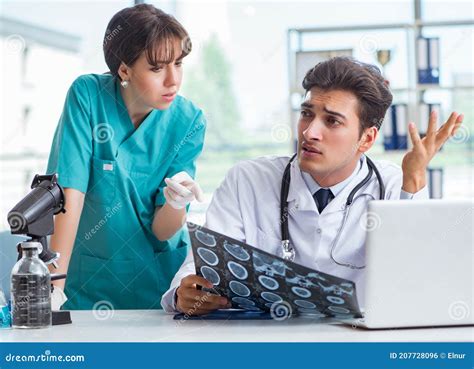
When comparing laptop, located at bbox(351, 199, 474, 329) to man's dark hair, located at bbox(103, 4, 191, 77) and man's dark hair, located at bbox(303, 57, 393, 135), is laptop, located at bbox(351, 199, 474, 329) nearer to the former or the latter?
man's dark hair, located at bbox(303, 57, 393, 135)

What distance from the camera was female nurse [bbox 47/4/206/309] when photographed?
7.43 ft

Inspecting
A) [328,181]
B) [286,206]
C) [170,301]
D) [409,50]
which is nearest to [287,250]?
[286,206]

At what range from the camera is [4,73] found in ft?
25.5

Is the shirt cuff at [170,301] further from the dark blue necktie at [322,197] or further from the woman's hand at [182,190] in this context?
the dark blue necktie at [322,197]

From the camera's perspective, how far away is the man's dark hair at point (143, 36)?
7.38ft

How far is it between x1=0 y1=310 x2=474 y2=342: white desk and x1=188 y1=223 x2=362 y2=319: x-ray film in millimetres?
43

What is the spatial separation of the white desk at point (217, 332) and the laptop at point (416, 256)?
6 cm

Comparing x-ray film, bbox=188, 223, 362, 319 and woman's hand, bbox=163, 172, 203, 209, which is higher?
woman's hand, bbox=163, 172, 203, 209

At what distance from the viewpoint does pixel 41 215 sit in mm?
1604

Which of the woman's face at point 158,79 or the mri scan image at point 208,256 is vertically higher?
the woman's face at point 158,79

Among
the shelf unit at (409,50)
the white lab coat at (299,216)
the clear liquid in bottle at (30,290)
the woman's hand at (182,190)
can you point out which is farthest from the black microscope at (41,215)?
the shelf unit at (409,50)

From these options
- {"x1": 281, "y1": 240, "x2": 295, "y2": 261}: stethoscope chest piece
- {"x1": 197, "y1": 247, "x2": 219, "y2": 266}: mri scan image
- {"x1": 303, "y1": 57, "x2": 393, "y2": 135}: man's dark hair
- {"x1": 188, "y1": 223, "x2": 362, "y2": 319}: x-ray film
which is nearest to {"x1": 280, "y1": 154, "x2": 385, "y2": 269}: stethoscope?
{"x1": 281, "y1": 240, "x2": 295, "y2": 261}: stethoscope chest piece
